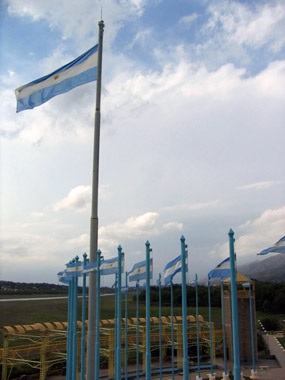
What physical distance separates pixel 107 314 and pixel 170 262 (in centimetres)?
5678

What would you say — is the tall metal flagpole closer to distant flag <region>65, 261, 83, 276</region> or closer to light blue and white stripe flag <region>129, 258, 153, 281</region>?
light blue and white stripe flag <region>129, 258, 153, 281</region>

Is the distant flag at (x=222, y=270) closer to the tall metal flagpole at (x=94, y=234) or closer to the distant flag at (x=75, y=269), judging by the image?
the tall metal flagpole at (x=94, y=234)

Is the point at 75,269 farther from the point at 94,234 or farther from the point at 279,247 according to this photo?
the point at 279,247

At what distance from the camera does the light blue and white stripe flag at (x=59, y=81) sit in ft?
40.0

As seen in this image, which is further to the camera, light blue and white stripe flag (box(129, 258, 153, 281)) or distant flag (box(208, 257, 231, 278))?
light blue and white stripe flag (box(129, 258, 153, 281))

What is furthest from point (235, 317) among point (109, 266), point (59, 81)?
point (59, 81)

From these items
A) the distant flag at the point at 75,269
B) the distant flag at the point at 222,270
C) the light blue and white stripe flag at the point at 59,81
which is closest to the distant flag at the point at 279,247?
the distant flag at the point at 222,270

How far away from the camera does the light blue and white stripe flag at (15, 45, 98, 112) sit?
12180 millimetres

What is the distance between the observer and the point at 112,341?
25375 mm

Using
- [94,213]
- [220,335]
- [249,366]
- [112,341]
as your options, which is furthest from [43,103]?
[220,335]

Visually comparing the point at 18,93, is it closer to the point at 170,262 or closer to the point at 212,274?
the point at 170,262

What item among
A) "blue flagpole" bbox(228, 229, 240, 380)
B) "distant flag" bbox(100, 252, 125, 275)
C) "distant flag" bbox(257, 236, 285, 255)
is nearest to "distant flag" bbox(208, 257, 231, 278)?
"distant flag" bbox(257, 236, 285, 255)

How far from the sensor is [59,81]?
12.4 metres

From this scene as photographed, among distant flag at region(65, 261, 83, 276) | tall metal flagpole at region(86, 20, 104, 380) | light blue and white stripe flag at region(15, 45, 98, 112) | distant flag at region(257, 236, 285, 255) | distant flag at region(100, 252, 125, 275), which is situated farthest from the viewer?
distant flag at region(65, 261, 83, 276)
